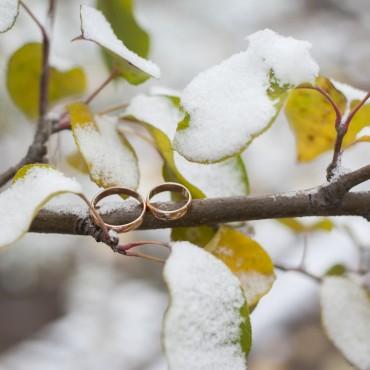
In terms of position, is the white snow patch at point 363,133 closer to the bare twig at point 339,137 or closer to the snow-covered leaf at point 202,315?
the bare twig at point 339,137

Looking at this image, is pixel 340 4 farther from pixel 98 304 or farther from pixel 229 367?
pixel 229 367

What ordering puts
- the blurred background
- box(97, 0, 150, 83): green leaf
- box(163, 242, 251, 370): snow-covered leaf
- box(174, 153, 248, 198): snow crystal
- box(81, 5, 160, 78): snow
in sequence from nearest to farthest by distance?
box(163, 242, 251, 370): snow-covered leaf, box(81, 5, 160, 78): snow, box(174, 153, 248, 198): snow crystal, box(97, 0, 150, 83): green leaf, the blurred background

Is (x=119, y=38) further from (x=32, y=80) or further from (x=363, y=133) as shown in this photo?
(x=363, y=133)

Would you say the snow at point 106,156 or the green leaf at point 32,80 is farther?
the green leaf at point 32,80

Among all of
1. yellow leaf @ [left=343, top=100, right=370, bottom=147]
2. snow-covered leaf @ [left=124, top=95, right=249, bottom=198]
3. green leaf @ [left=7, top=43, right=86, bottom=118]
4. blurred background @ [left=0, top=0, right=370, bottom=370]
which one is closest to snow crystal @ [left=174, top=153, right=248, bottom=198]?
snow-covered leaf @ [left=124, top=95, right=249, bottom=198]

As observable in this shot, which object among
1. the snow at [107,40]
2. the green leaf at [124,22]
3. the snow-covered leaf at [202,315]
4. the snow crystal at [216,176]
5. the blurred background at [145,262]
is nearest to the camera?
the snow-covered leaf at [202,315]

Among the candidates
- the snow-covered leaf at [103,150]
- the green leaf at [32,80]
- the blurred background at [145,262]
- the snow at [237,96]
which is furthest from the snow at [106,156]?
the blurred background at [145,262]

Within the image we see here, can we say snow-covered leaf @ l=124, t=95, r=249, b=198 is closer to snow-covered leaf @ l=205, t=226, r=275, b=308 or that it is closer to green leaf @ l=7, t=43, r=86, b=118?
snow-covered leaf @ l=205, t=226, r=275, b=308
